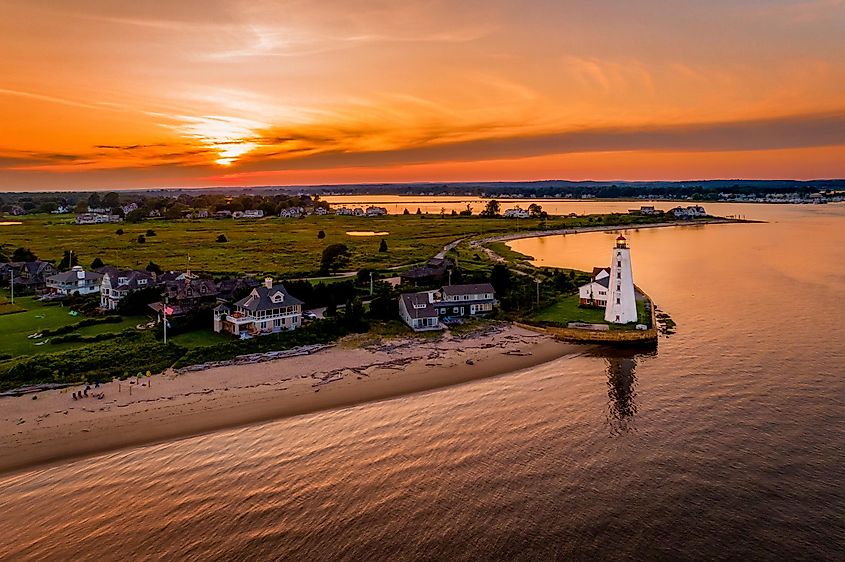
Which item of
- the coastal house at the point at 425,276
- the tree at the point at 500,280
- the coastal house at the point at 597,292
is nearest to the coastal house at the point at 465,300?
the tree at the point at 500,280

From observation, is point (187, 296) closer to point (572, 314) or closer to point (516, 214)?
point (572, 314)

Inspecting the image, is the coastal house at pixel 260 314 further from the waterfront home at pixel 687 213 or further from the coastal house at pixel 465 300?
the waterfront home at pixel 687 213

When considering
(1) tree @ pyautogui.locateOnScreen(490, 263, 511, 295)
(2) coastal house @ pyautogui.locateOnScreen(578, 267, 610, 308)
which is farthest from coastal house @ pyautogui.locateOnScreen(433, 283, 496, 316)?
(2) coastal house @ pyautogui.locateOnScreen(578, 267, 610, 308)

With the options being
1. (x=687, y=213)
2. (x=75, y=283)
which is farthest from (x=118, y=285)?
(x=687, y=213)

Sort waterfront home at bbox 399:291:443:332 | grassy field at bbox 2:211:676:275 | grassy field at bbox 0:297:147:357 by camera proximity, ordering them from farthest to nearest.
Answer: grassy field at bbox 2:211:676:275, waterfront home at bbox 399:291:443:332, grassy field at bbox 0:297:147:357

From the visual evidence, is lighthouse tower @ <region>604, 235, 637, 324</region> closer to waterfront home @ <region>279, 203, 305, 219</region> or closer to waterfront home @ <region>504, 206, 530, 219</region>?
waterfront home @ <region>504, 206, 530, 219</region>

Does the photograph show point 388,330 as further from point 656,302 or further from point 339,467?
point 656,302

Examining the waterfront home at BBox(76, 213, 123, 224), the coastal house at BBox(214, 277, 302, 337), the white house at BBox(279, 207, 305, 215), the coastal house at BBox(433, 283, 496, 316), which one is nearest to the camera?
the coastal house at BBox(214, 277, 302, 337)
